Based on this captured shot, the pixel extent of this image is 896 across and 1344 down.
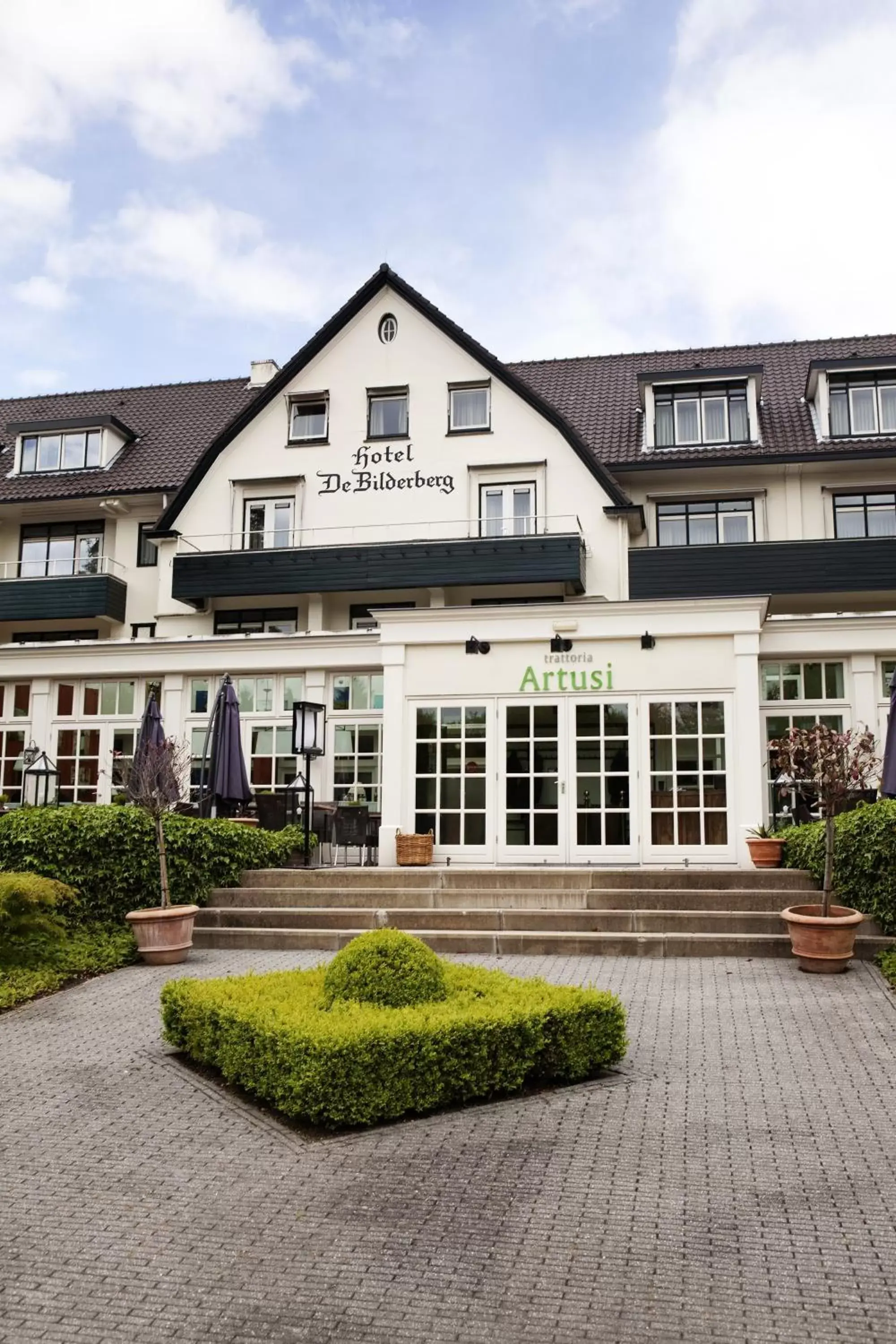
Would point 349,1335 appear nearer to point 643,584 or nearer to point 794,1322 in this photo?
point 794,1322

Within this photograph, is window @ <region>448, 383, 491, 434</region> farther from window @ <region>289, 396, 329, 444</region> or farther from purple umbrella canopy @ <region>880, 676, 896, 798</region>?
purple umbrella canopy @ <region>880, 676, 896, 798</region>

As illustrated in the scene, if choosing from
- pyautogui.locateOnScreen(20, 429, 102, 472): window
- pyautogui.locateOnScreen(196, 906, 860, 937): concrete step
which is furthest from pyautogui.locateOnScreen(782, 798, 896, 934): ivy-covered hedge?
pyautogui.locateOnScreen(20, 429, 102, 472): window

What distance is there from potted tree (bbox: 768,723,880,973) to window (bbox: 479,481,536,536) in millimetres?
12005

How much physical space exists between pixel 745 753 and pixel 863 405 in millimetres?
11773

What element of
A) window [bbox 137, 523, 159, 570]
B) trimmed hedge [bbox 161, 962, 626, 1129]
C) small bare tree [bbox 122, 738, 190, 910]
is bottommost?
trimmed hedge [bbox 161, 962, 626, 1129]

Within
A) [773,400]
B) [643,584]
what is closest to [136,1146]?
[643,584]

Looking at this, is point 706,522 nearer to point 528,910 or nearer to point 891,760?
point 891,760

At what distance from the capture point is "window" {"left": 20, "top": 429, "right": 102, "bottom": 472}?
1058 inches

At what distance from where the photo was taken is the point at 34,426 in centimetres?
2695

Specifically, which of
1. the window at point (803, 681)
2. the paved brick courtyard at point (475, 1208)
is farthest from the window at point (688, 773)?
the paved brick courtyard at point (475, 1208)

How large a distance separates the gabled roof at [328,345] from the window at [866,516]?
15.2 feet

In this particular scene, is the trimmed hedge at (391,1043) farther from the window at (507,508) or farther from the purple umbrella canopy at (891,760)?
the window at (507,508)

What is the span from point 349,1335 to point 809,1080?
4175 millimetres

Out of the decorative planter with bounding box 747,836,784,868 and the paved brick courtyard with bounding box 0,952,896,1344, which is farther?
the decorative planter with bounding box 747,836,784,868
